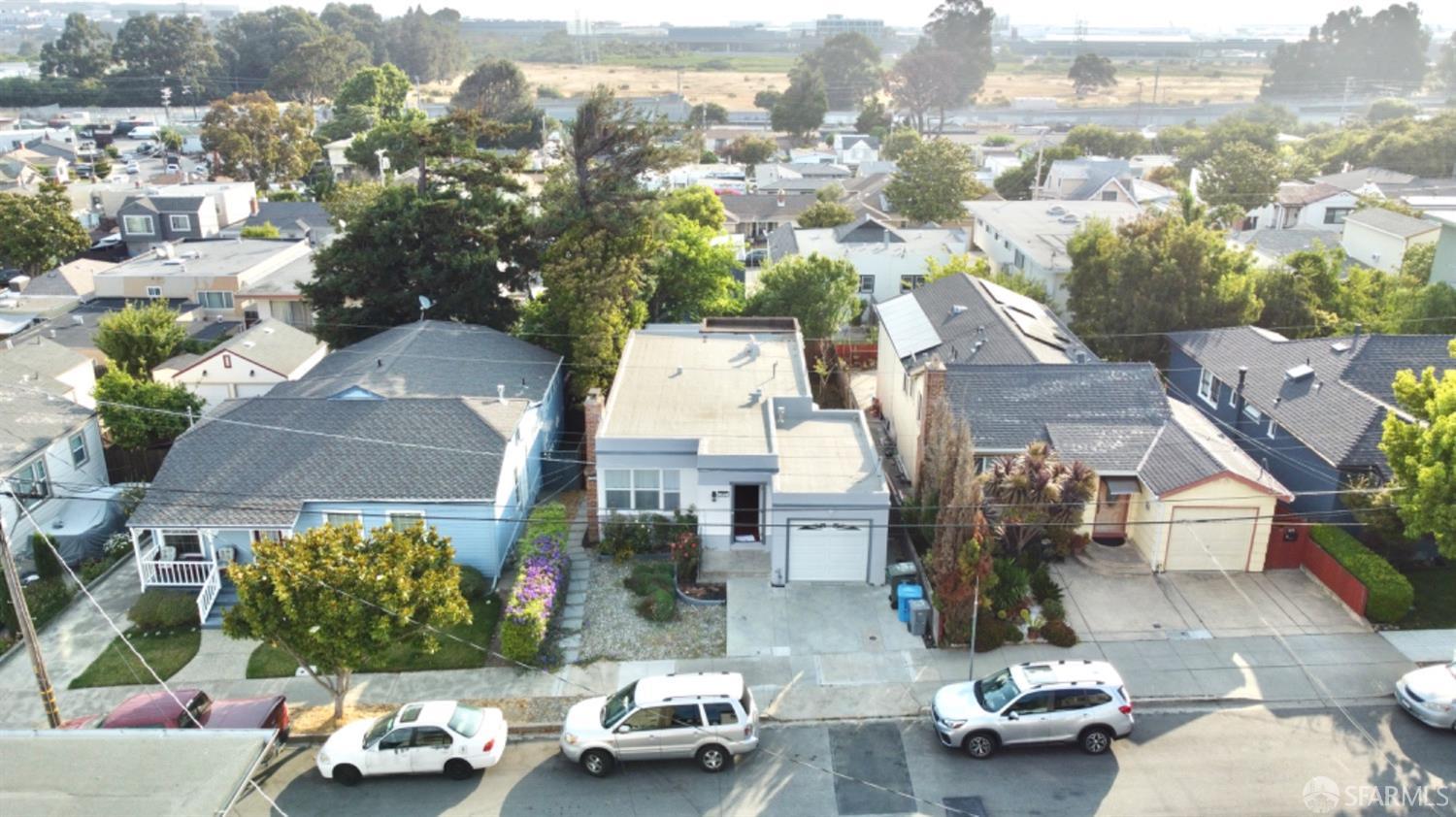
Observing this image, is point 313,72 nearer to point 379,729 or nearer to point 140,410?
point 140,410

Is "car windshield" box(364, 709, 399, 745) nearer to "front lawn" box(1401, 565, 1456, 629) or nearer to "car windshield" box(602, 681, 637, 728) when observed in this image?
"car windshield" box(602, 681, 637, 728)

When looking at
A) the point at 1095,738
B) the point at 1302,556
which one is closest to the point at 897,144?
the point at 1302,556

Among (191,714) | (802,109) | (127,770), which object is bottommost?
(191,714)

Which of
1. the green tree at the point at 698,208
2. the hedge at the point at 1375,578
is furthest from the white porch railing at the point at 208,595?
the green tree at the point at 698,208

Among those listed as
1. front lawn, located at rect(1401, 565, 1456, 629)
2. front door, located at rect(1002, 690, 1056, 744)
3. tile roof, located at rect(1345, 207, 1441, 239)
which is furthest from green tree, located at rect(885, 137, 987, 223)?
front door, located at rect(1002, 690, 1056, 744)

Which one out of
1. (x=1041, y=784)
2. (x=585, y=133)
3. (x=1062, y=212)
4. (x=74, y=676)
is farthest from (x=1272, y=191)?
(x=74, y=676)

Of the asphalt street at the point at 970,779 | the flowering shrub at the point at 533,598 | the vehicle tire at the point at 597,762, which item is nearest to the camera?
the asphalt street at the point at 970,779

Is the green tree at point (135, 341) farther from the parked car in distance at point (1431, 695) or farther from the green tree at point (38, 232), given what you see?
the parked car in distance at point (1431, 695)
